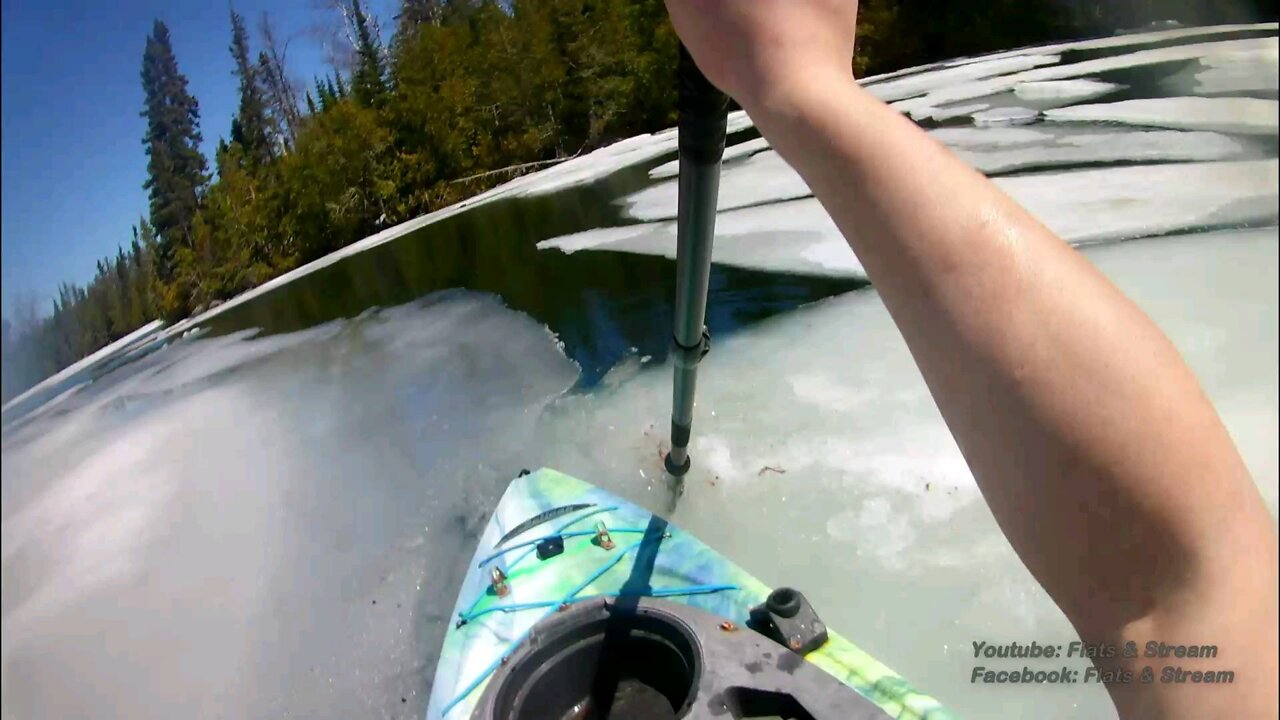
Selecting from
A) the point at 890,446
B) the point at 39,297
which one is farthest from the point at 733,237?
the point at 39,297

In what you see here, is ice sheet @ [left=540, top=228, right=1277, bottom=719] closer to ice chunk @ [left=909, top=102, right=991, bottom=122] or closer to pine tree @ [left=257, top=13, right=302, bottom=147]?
pine tree @ [left=257, top=13, right=302, bottom=147]

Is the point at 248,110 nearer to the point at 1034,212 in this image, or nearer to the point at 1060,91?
the point at 1034,212

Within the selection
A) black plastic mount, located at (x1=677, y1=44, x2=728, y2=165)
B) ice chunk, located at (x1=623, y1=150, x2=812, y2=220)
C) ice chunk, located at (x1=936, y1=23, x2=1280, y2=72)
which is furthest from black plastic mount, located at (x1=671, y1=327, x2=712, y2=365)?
ice chunk, located at (x1=623, y1=150, x2=812, y2=220)

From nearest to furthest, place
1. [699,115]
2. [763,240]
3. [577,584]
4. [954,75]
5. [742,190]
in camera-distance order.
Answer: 1. [699,115]
2. [577,584]
3. [763,240]
4. [742,190]
5. [954,75]

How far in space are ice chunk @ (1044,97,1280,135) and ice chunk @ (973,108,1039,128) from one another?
5cm

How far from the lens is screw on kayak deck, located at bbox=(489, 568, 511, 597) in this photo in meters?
0.75

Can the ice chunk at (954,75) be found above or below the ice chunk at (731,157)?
above

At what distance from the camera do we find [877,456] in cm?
102

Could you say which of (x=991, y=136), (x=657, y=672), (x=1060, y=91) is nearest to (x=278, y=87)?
(x=657, y=672)

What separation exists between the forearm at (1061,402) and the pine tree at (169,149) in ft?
2.58

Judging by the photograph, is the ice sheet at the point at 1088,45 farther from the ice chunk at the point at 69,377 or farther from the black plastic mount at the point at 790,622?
the ice chunk at the point at 69,377

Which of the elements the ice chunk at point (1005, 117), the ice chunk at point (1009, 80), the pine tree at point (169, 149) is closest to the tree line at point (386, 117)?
the pine tree at point (169, 149)

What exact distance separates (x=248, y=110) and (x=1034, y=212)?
54.9 inches

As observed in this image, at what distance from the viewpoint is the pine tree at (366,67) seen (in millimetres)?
1119
